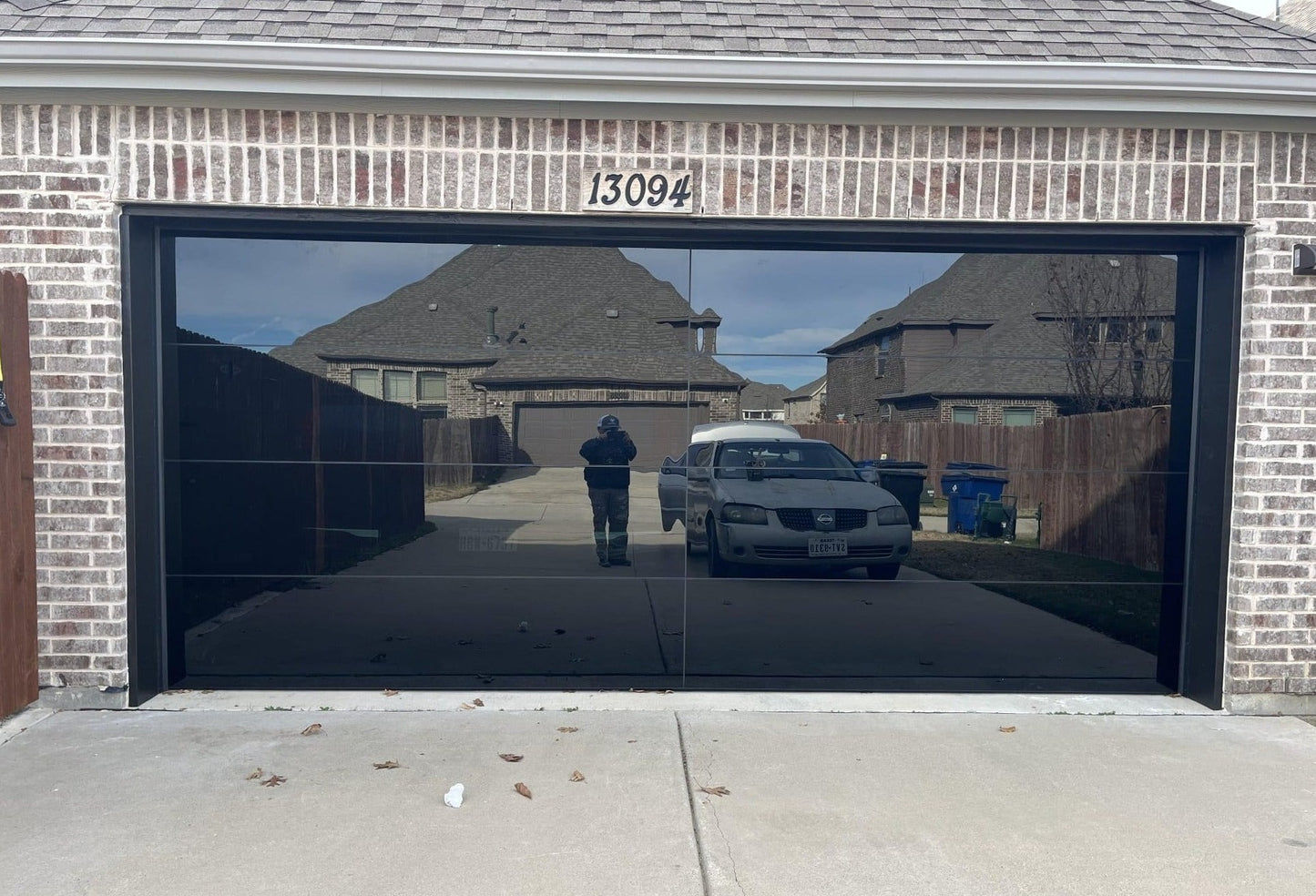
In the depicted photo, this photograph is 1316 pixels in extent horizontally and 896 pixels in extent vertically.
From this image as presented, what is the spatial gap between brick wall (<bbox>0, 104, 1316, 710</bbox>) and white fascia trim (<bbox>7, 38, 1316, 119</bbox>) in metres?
0.18

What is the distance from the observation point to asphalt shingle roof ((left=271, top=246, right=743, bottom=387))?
564 centimetres

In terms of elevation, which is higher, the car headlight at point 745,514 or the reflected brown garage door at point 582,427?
the reflected brown garage door at point 582,427

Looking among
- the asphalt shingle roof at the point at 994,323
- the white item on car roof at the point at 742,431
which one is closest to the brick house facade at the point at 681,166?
the asphalt shingle roof at the point at 994,323

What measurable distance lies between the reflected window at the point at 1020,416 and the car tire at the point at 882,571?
1083 mm

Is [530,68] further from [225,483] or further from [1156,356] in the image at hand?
[1156,356]

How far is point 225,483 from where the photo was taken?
228 inches

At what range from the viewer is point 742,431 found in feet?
18.9

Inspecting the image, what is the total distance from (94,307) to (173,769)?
246 cm

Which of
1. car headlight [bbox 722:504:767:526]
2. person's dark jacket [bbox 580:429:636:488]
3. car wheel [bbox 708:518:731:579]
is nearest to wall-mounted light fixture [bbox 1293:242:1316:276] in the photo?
car headlight [bbox 722:504:767:526]

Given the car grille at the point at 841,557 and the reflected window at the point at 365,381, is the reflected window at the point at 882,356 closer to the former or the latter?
the car grille at the point at 841,557

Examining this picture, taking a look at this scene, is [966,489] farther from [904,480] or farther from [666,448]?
[666,448]

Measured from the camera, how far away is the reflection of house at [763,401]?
18.8 feet

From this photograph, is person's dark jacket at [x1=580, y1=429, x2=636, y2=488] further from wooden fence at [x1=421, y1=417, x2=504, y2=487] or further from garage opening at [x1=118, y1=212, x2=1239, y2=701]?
wooden fence at [x1=421, y1=417, x2=504, y2=487]

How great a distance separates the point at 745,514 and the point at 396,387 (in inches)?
86.0
